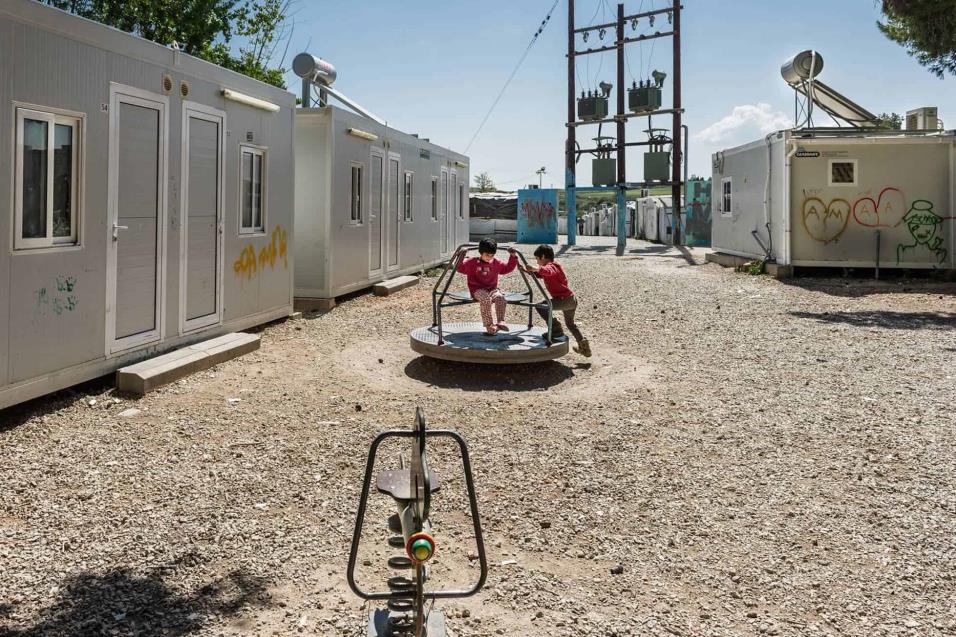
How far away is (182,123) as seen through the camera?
767 cm

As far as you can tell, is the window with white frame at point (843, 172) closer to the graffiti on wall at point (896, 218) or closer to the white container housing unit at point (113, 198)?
the graffiti on wall at point (896, 218)

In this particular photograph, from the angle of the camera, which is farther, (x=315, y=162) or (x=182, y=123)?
(x=315, y=162)

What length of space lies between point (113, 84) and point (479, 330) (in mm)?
4229

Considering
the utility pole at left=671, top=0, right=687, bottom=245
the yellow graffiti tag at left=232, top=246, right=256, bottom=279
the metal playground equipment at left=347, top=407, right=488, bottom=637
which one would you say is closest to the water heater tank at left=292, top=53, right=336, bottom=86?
the yellow graffiti tag at left=232, top=246, right=256, bottom=279

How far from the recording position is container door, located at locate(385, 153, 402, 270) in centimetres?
1447

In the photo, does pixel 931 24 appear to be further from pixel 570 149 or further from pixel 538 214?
pixel 538 214

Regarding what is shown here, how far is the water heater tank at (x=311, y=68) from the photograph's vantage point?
14258 mm

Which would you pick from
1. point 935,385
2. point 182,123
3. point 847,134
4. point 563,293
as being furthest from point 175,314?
point 847,134

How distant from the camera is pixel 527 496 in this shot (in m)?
4.64

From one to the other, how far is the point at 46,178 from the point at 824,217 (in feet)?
48.0

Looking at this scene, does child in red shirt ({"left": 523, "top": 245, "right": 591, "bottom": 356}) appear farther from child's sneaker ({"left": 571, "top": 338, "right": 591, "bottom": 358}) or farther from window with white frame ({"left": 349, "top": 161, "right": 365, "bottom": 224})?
window with white frame ({"left": 349, "top": 161, "right": 365, "bottom": 224})

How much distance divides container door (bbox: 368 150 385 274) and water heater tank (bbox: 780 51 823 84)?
34.0ft

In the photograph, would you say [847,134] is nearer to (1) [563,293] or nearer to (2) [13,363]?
(1) [563,293]

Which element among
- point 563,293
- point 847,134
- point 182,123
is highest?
point 847,134
